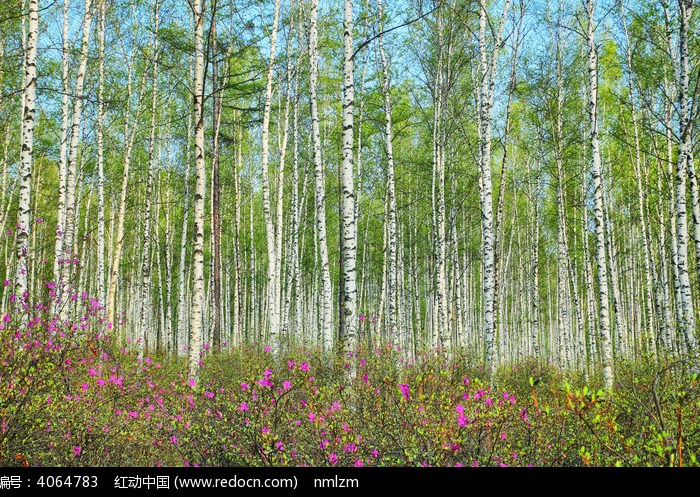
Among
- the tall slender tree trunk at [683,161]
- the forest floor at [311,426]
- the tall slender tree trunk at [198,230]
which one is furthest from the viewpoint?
the tall slender tree trunk at [683,161]

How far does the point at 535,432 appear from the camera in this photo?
4.25m

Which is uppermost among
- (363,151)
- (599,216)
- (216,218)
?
(363,151)

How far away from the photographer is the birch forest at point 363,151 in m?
7.36

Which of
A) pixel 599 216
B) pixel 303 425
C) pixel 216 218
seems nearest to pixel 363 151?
pixel 216 218

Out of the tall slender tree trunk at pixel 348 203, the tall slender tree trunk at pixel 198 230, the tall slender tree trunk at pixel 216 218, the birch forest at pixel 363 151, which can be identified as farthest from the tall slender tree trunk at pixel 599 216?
the tall slender tree trunk at pixel 216 218

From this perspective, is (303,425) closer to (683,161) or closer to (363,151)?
(683,161)

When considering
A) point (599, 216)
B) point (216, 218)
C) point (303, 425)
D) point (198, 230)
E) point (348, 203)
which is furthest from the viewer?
point (216, 218)

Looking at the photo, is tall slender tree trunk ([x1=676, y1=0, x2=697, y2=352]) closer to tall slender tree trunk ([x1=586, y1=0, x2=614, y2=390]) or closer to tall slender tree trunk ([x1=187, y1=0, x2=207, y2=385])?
tall slender tree trunk ([x1=586, y1=0, x2=614, y2=390])

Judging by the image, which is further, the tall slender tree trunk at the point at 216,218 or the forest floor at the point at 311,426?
the tall slender tree trunk at the point at 216,218

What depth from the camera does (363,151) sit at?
61.5ft

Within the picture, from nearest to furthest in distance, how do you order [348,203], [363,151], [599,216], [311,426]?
[311,426] → [348,203] → [599,216] → [363,151]

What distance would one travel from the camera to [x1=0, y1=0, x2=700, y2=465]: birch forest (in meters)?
7.36

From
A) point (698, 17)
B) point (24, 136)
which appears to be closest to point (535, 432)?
point (24, 136)

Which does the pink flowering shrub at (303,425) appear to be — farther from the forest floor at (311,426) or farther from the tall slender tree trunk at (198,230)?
the tall slender tree trunk at (198,230)
